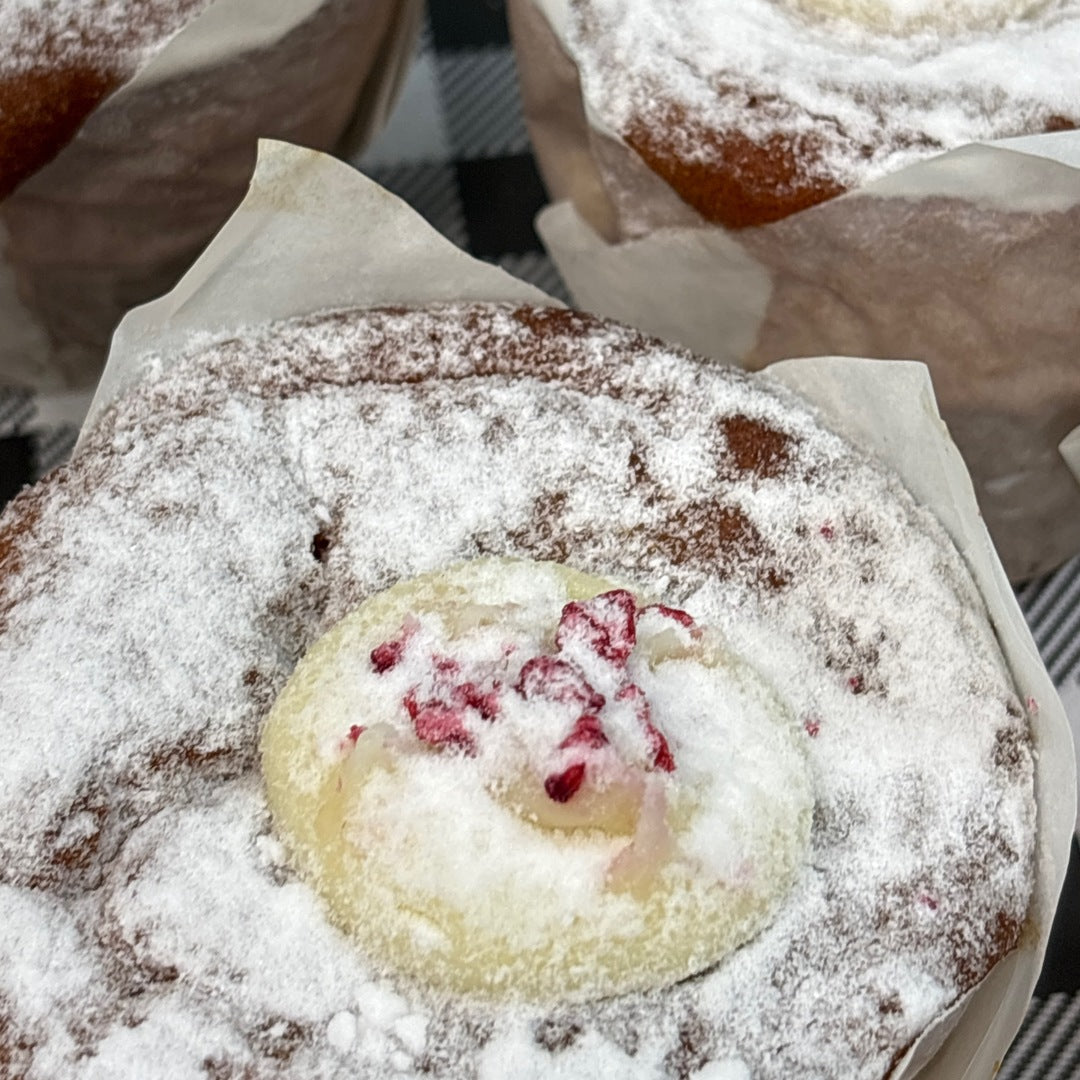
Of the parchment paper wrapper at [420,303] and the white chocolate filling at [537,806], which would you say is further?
the parchment paper wrapper at [420,303]

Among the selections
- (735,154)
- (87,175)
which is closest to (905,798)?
(735,154)

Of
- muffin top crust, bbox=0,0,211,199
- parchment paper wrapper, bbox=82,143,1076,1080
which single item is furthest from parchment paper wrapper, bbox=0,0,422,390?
parchment paper wrapper, bbox=82,143,1076,1080

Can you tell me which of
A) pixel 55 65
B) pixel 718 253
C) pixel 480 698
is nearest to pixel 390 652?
pixel 480 698

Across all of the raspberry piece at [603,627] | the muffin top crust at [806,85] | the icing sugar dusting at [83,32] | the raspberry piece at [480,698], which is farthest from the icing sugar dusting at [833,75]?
the raspberry piece at [480,698]

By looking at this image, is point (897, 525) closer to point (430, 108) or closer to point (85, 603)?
point (85, 603)

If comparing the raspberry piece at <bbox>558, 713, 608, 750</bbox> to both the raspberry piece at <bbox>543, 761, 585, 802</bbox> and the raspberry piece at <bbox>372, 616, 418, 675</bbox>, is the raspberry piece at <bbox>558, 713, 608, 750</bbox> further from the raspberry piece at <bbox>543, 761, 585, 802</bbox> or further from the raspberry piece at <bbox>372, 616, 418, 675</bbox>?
the raspberry piece at <bbox>372, 616, 418, 675</bbox>

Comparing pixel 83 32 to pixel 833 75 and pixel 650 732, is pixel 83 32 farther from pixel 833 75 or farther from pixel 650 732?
pixel 650 732

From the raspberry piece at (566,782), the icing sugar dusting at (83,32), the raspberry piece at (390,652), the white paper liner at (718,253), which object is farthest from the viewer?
the icing sugar dusting at (83,32)

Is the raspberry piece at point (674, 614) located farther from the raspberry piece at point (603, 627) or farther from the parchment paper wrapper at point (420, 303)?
the parchment paper wrapper at point (420, 303)
